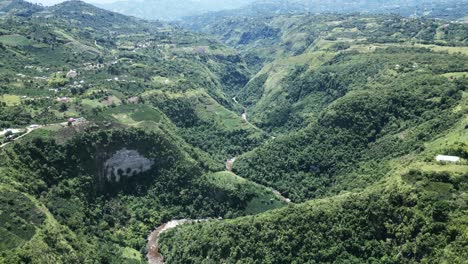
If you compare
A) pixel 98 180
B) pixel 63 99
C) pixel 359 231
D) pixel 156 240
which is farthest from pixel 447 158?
pixel 63 99

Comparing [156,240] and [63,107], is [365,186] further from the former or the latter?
[63,107]

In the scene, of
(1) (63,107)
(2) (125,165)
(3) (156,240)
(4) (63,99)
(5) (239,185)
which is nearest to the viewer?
(3) (156,240)

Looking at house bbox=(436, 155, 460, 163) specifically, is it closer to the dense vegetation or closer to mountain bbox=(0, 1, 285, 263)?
the dense vegetation

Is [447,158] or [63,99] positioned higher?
[447,158]

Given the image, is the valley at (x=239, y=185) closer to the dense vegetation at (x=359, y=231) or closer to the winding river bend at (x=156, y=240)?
the dense vegetation at (x=359, y=231)

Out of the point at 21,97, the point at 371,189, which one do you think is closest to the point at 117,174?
the point at 21,97

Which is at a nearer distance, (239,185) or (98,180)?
(98,180)

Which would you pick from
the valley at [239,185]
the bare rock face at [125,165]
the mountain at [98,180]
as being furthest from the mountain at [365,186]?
the bare rock face at [125,165]

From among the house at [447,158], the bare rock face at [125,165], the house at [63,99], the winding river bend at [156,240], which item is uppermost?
the house at [447,158]

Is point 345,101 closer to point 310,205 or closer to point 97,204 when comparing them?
point 310,205
